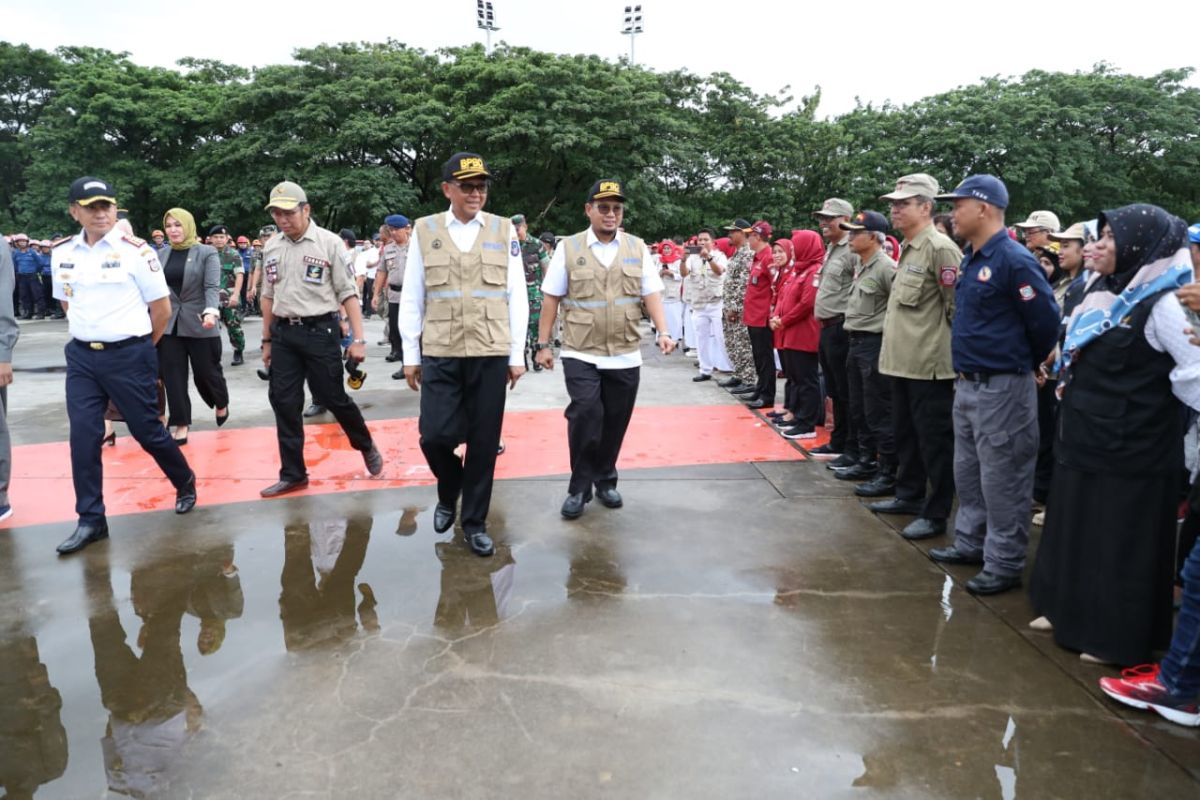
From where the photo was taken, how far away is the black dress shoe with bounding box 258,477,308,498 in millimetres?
5078

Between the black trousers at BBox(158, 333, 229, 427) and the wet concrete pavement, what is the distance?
1936 millimetres

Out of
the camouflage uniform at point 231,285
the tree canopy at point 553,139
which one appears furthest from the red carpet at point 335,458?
the tree canopy at point 553,139

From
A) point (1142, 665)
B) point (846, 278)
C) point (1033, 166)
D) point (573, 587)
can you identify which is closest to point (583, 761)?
point (573, 587)

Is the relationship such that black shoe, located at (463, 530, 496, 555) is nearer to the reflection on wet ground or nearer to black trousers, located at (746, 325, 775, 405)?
the reflection on wet ground

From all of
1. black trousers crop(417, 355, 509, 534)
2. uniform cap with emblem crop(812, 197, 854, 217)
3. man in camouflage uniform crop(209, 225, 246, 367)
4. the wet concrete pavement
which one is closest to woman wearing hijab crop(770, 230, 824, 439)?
uniform cap with emblem crop(812, 197, 854, 217)

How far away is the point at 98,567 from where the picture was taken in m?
3.96

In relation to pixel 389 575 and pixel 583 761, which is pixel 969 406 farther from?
pixel 389 575

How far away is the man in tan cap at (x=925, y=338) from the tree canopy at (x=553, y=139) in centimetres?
2223

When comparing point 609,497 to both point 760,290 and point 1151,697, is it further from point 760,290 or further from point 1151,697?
point 760,290

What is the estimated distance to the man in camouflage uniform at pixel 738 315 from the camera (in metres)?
8.45

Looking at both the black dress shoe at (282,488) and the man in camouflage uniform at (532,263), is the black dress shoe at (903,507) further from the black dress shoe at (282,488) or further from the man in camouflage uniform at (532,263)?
the man in camouflage uniform at (532,263)

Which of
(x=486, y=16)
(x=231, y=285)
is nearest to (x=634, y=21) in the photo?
(x=486, y=16)

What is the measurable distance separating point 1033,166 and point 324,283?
3065cm

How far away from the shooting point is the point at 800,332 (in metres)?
6.52
